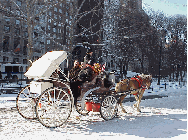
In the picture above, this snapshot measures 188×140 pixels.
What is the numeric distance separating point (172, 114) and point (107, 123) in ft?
10.3

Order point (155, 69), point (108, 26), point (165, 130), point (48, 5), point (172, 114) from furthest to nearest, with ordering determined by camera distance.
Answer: point (155, 69) < point (108, 26) < point (48, 5) < point (172, 114) < point (165, 130)

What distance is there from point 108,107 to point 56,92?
1.74 m

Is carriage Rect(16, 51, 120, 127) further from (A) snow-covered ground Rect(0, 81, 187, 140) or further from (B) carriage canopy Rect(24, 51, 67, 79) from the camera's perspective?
(A) snow-covered ground Rect(0, 81, 187, 140)

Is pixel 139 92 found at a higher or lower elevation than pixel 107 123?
higher

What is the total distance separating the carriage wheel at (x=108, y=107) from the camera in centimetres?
766

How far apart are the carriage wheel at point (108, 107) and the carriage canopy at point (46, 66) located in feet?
6.11

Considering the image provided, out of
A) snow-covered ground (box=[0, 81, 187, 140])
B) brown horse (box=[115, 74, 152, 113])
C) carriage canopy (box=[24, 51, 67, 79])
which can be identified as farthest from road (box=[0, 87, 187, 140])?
carriage canopy (box=[24, 51, 67, 79])

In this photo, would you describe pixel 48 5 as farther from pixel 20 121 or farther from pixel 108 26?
pixel 108 26

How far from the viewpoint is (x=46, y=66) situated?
703 centimetres

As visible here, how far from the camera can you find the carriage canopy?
693 centimetres

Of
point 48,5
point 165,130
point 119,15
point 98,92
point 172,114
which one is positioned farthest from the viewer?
point 119,15

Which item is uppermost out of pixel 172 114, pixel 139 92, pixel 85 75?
pixel 85 75

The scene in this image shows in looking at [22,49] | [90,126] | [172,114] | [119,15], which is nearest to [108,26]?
[119,15]

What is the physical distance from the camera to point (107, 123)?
7395mm
